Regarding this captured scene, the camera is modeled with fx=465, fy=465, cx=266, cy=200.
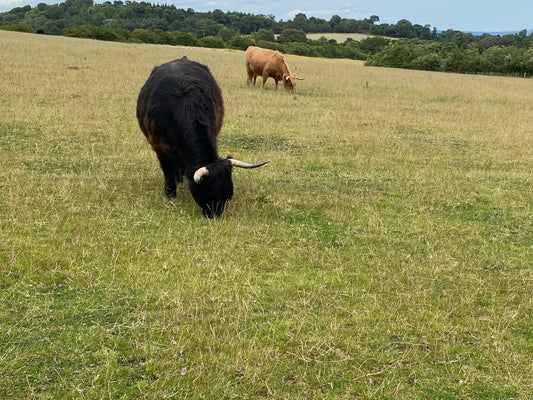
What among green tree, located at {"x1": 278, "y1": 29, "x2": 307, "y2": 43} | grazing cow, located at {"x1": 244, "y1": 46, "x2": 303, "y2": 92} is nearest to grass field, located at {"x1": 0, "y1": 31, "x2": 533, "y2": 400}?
grazing cow, located at {"x1": 244, "y1": 46, "x2": 303, "y2": 92}

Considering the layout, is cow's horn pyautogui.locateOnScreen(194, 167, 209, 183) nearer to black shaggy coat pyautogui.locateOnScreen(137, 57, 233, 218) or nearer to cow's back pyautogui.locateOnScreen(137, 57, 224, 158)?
black shaggy coat pyautogui.locateOnScreen(137, 57, 233, 218)

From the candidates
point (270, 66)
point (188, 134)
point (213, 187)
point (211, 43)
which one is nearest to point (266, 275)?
point (213, 187)

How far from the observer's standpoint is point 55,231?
18.8 ft

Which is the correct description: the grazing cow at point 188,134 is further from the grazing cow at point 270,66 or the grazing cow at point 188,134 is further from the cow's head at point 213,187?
the grazing cow at point 270,66

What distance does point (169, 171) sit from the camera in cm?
740

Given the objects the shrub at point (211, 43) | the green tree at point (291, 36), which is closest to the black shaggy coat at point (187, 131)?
the shrub at point (211, 43)

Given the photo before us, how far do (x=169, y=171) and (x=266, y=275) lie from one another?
303 centimetres

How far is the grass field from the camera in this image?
3576 millimetres

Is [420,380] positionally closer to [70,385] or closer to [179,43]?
[70,385]

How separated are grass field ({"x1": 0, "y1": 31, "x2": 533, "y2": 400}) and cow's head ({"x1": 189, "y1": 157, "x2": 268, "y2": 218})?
0.86 ft

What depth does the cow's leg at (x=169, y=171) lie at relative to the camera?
730cm

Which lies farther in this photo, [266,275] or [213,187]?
[213,187]

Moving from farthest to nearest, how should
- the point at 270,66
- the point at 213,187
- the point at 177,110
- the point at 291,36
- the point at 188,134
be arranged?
the point at 291,36 → the point at 270,66 → the point at 177,110 → the point at 188,134 → the point at 213,187

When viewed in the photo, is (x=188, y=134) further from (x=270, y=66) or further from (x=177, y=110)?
(x=270, y=66)
